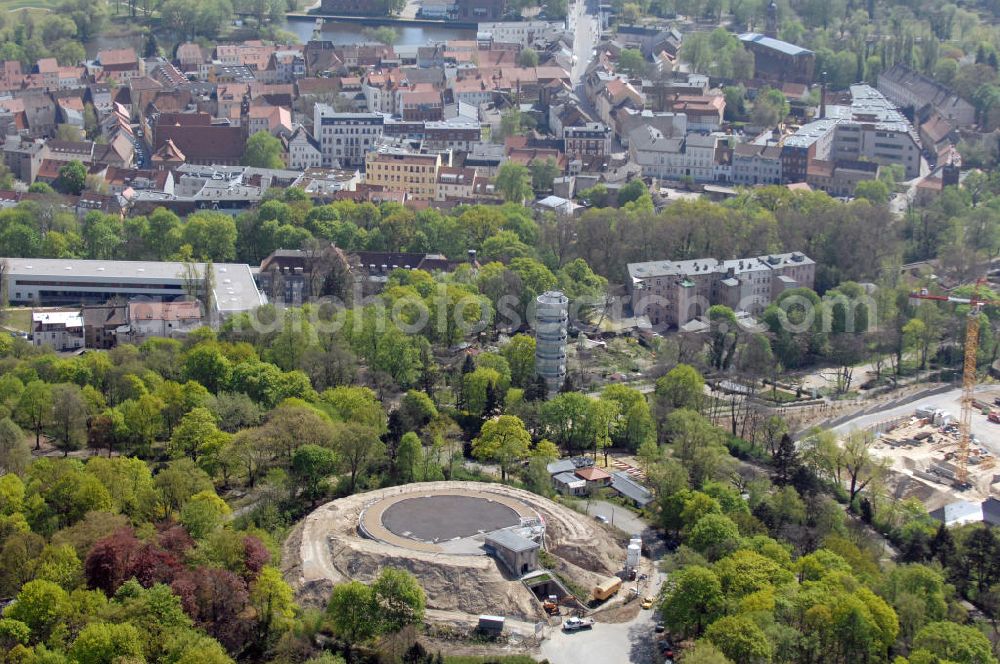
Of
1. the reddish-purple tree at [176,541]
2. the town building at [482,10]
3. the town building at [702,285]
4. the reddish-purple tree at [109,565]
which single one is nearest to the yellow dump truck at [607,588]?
the reddish-purple tree at [176,541]

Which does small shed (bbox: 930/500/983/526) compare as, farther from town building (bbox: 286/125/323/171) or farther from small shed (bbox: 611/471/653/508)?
town building (bbox: 286/125/323/171)

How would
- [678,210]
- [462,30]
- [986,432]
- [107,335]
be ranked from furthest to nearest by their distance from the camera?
[462,30] → [678,210] → [107,335] → [986,432]

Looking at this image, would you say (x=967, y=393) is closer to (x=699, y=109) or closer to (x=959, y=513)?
(x=959, y=513)

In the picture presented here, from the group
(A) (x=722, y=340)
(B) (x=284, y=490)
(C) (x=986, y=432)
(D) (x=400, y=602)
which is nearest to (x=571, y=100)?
(A) (x=722, y=340)

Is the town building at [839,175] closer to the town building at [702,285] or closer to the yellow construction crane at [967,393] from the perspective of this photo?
the town building at [702,285]

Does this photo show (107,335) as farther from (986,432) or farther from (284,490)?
(986,432)

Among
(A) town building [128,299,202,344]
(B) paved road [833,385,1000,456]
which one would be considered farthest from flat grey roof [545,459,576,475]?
(A) town building [128,299,202,344]
